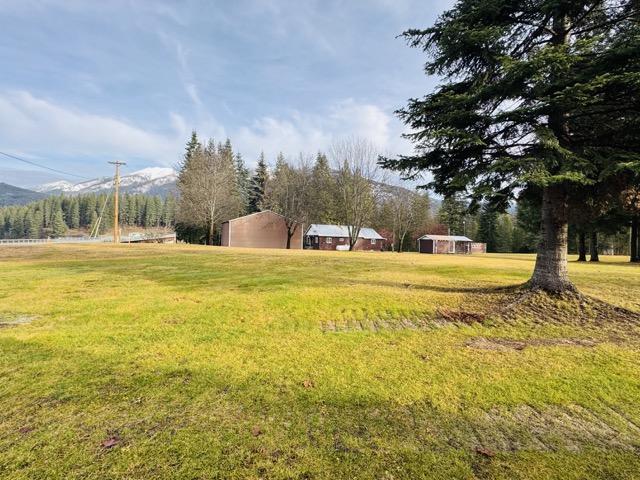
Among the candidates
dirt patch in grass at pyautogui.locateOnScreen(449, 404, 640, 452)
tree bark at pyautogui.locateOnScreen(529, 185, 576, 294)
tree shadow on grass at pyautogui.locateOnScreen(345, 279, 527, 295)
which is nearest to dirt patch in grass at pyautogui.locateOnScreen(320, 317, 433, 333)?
dirt patch in grass at pyautogui.locateOnScreen(449, 404, 640, 452)

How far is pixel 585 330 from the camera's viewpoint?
6.35m

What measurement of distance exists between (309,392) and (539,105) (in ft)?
22.7

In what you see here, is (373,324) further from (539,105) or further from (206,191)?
(206,191)

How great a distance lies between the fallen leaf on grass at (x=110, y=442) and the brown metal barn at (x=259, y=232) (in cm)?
4227

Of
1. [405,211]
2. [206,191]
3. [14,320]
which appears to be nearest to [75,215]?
[206,191]

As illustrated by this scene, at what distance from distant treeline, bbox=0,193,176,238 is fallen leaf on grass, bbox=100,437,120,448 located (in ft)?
372

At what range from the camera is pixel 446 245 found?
55125mm

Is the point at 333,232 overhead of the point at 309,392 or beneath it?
overhead

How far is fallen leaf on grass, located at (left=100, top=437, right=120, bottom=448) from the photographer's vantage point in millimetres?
2770

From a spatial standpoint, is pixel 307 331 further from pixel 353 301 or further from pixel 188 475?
pixel 188 475

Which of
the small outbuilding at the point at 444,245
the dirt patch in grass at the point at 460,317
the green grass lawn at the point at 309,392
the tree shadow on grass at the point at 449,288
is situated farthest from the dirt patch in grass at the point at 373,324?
the small outbuilding at the point at 444,245

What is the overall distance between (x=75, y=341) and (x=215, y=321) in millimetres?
2178

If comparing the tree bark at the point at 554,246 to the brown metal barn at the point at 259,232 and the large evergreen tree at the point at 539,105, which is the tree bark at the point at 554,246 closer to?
the large evergreen tree at the point at 539,105

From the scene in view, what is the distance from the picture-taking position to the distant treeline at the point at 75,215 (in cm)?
10894
